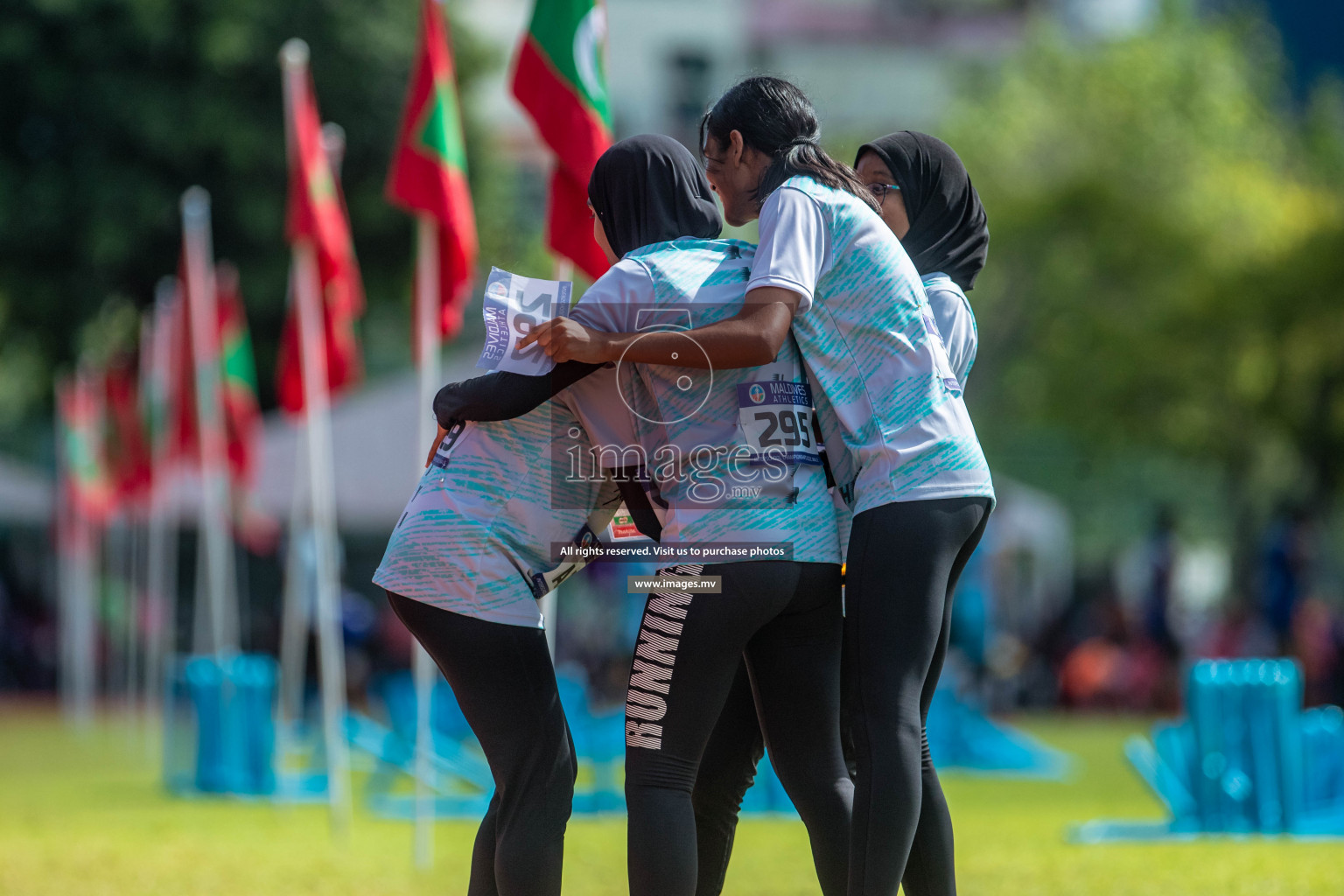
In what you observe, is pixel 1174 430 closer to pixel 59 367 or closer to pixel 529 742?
pixel 59 367

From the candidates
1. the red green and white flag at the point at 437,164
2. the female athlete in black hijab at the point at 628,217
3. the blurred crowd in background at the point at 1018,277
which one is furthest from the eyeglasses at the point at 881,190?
the blurred crowd in background at the point at 1018,277

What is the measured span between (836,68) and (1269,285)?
2743cm

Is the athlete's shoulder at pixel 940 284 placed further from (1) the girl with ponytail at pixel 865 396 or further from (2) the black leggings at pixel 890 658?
(2) the black leggings at pixel 890 658

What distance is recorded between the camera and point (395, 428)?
67.4ft

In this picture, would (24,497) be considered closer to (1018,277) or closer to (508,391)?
(1018,277)

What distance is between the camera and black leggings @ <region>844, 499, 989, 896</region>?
11.2 ft

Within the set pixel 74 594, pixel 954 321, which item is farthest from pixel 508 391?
pixel 74 594

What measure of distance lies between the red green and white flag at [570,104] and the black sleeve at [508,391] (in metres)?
2.96

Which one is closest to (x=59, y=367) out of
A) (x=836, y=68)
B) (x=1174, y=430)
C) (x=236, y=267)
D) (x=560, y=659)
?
(x=236, y=267)

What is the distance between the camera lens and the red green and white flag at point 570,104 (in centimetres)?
646

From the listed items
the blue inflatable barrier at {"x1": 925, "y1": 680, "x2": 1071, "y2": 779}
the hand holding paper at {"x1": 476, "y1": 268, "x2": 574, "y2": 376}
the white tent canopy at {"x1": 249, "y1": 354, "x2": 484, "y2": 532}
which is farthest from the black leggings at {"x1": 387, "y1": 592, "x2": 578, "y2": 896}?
the white tent canopy at {"x1": 249, "y1": 354, "x2": 484, "y2": 532}

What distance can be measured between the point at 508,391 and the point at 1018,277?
2666 cm

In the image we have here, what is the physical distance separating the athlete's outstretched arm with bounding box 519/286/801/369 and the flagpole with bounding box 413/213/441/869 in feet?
11.4

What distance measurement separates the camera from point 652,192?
354cm
